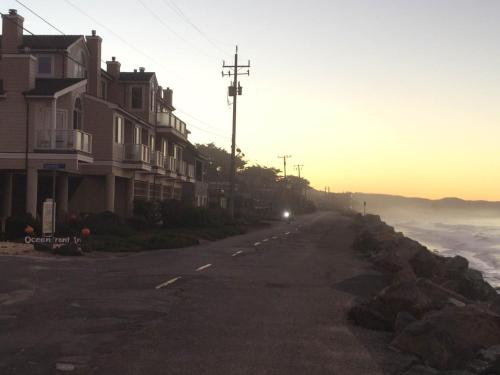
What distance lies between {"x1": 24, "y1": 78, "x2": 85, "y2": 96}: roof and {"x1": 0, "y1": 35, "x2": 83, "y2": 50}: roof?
2307mm

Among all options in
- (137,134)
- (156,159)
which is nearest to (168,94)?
(156,159)

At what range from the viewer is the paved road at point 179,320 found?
22.3ft

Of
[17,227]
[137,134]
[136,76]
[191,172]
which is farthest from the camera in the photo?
[191,172]

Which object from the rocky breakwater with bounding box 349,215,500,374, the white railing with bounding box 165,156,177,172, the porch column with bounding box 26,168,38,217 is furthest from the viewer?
the white railing with bounding box 165,156,177,172

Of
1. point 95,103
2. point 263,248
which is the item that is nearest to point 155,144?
point 95,103

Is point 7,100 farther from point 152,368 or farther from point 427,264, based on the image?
point 152,368

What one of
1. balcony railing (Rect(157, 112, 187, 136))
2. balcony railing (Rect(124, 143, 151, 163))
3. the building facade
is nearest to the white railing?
the building facade

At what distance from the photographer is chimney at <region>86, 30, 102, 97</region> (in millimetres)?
37781

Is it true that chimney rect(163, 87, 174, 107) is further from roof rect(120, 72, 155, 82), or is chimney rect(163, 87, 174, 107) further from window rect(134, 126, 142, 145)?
→ window rect(134, 126, 142, 145)

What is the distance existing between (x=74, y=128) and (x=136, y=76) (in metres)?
12.0

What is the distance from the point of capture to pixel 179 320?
30.4 ft

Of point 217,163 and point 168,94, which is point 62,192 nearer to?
point 168,94

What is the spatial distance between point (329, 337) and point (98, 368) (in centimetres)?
339

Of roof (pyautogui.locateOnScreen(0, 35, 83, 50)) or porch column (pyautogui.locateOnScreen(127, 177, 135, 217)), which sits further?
porch column (pyautogui.locateOnScreen(127, 177, 135, 217))
